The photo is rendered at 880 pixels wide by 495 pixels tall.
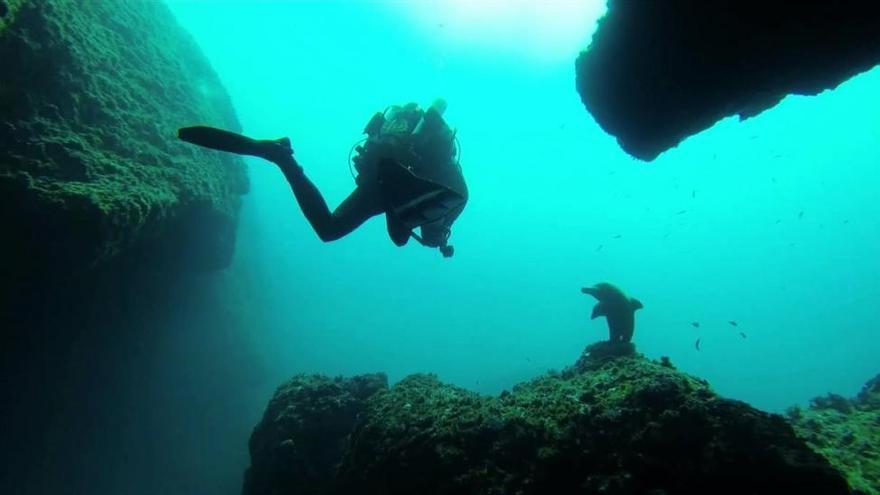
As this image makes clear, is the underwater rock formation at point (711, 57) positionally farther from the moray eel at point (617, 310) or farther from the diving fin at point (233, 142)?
the diving fin at point (233, 142)

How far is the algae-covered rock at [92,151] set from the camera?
26.0 feet

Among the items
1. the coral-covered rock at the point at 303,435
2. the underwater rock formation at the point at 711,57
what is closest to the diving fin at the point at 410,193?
the underwater rock formation at the point at 711,57

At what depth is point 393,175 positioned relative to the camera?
16.8 feet

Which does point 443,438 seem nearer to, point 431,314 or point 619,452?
point 619,452

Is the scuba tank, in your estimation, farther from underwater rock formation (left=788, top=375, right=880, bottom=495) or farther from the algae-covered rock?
underwater rock formation (left=788, top=375, right=880, bottom=495)

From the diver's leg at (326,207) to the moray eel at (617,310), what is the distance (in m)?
5.09

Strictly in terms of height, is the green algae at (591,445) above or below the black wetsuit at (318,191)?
below

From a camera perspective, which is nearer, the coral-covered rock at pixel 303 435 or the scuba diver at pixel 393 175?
the scuba diver at pixel 393 175

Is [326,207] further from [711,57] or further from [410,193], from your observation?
[711,57]

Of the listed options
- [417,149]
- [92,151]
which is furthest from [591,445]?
[92,151]

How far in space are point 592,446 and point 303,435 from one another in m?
5.42

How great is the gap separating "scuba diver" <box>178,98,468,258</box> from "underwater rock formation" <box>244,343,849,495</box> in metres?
2.35

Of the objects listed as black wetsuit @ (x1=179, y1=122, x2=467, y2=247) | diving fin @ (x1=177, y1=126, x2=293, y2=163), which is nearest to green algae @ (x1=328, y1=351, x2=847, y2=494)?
black wetsuit @ (x1=179, y1=122, x2=467, y2=247)

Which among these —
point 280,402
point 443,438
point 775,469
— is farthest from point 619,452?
point 280,402
